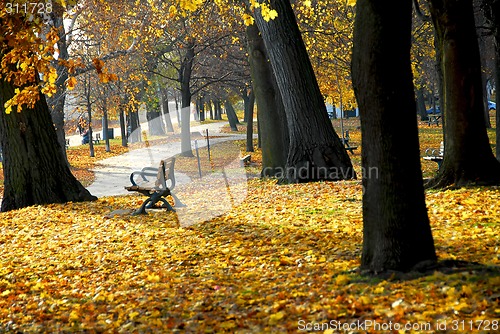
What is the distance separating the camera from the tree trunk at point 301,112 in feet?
46.8

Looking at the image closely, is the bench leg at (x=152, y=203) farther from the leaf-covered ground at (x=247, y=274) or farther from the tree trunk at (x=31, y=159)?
the tree trunk at (x=31, y=159)

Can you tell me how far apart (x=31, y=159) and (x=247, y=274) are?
847cm

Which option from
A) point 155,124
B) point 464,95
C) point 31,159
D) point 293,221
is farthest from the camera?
point 155,124

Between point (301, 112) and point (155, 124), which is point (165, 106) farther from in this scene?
point (301, 112)

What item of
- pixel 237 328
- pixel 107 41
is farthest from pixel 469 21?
pixel 107 41

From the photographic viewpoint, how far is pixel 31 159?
14.1 metres

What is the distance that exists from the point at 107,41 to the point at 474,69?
19.5 meters

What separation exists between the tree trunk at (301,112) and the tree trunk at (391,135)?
27.0ft

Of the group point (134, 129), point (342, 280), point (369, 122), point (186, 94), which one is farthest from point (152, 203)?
point (134, 129)

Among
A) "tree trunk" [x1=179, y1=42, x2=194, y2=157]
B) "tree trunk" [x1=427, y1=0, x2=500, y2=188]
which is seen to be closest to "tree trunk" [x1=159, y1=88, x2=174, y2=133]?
"tree trunk" [x1=179, y1=42, x2=194, y2=157]

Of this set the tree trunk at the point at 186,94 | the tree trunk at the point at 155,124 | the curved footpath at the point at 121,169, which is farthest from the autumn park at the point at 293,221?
the tree trunk at the point at 155,124

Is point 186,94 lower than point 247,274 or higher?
higher

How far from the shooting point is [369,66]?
592cm

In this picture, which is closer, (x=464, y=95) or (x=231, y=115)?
(x=464, y=95)
